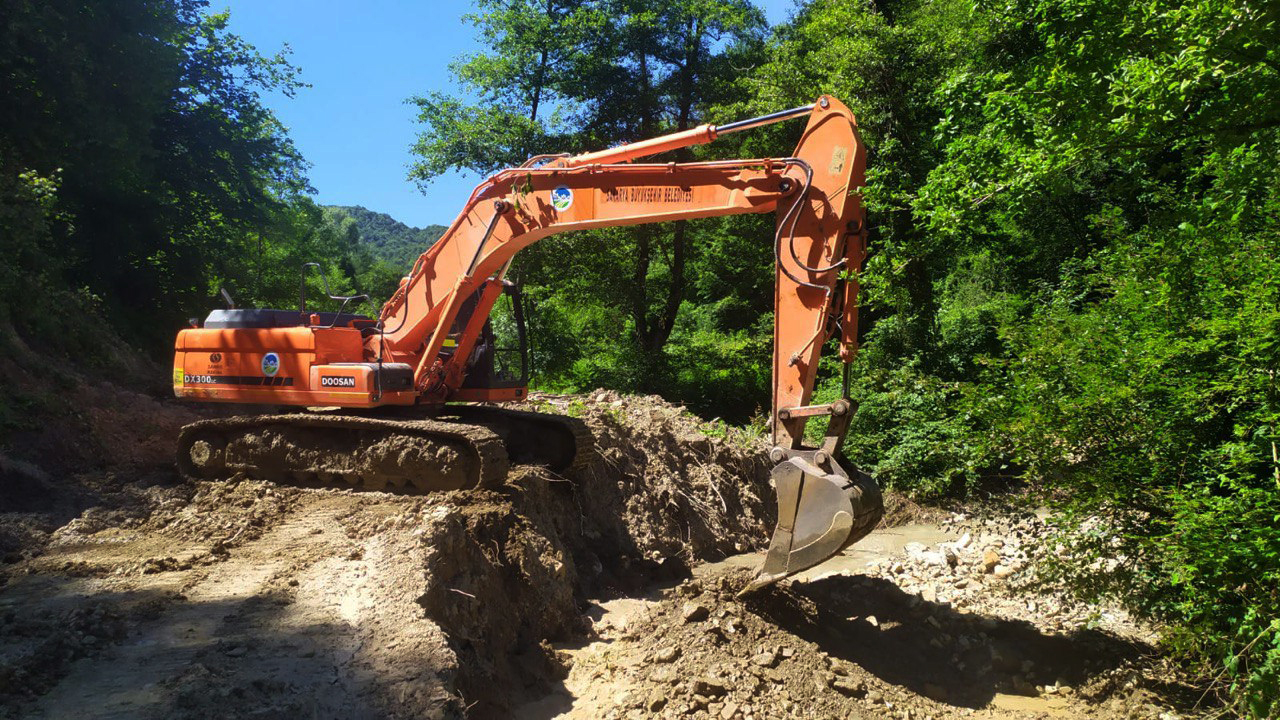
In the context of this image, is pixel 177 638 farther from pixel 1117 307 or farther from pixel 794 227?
pixel 1117 307

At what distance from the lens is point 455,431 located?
7.69 m

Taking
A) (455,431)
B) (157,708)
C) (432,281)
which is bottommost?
(157,708)

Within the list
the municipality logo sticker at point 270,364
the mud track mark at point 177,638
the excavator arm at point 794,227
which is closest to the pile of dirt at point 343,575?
the mud track mark at point 177,638

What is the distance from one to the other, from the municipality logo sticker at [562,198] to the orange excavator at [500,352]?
0.01m

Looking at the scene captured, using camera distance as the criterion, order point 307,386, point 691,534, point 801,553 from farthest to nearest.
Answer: point 691,534, point 307,386, point 801,553

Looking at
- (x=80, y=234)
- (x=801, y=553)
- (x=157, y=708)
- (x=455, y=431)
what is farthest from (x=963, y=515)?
(x=80, y=234)

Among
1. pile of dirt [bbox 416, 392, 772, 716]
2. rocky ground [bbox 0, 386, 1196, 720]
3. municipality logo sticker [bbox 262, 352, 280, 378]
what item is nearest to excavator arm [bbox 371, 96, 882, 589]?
rocky ground [bbox 0, 386, 1196, 720]

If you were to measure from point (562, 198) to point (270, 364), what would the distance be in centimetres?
371

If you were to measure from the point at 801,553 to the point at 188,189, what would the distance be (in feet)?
57.4

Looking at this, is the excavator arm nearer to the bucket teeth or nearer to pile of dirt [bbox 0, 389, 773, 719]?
the bucket teeth

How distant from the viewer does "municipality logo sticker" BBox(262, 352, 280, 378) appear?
875 cm

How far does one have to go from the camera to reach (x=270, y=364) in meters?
8.80

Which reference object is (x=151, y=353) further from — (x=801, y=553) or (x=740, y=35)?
(x=801, y=553)

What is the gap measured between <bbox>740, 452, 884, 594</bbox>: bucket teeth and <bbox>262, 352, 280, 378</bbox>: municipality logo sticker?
563 centimetres
